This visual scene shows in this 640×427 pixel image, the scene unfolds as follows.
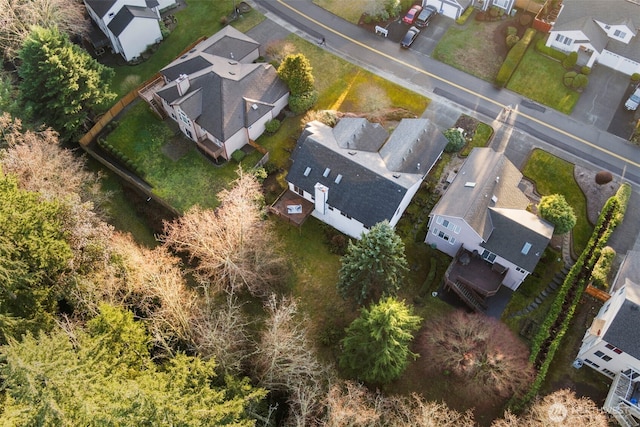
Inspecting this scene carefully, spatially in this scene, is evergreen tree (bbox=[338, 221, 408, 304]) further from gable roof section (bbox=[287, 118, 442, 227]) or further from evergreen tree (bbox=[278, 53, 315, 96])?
evergreen tree (bbox=[278, 53, 315, 96])

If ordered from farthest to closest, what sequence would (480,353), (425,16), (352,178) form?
(425,16) < (352,178) < (480,353)

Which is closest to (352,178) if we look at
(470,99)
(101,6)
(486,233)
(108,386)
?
(486,233)

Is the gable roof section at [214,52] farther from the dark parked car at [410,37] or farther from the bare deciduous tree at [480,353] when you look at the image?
the bare deciduous tree at [480,353]

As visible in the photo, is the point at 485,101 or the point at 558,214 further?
the point at 485,101

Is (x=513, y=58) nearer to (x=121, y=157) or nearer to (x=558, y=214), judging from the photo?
(x=558, y=214)

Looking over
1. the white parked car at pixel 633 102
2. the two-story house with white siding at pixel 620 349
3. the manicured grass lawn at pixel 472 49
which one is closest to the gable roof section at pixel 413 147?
the manicured grass lawn at pixel 472 49

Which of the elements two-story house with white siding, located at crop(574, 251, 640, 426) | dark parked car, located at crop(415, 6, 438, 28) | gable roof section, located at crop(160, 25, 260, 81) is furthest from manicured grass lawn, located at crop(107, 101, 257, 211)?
two-story house with white siding, located at crop(574, 251, 640, 426)
